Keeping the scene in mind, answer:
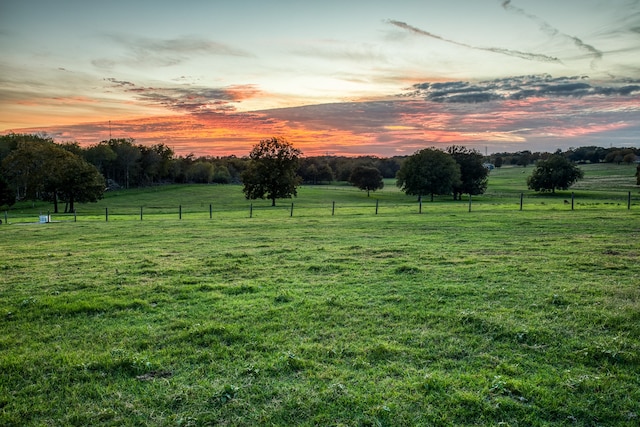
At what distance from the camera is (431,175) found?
8650 centimetres

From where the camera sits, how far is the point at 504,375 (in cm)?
709

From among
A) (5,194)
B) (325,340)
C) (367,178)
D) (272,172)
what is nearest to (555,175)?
(367,178)

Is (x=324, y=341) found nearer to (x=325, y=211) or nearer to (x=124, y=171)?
(x=325, y=211)

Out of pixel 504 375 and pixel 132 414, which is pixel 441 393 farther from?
pixel 132 414

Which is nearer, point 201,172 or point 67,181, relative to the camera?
point 67,181

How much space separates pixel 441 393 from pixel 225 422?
11.0ft

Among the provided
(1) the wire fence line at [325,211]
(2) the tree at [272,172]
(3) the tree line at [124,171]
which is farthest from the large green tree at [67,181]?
(2) the tree at [272,172]

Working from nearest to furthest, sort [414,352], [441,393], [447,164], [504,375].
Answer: [441,393] → [504,375] → [414,352] → [447,164]

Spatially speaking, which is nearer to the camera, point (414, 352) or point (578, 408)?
point (578, 408)

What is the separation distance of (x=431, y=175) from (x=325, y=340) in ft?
269

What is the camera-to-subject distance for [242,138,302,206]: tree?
7588 cm

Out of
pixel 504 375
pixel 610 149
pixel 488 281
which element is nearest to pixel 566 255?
pixel 488 281

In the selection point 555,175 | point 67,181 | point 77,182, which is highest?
point 555,175

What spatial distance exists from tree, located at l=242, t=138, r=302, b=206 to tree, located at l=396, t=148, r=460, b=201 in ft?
83.9
